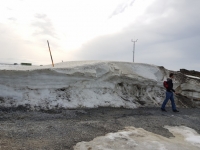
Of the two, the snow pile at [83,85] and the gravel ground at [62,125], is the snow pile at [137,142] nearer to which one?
the gravel ground at [62,125]

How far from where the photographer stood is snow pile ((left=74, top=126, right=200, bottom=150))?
5.05 m

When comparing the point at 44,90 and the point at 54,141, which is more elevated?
the point at 44,90

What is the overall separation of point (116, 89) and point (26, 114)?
4.91 meters

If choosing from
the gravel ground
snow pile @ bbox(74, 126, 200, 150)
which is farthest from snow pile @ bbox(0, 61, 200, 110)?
snow pile @ bbox(74, 126, 200, 150)

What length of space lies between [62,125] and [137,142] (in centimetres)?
212

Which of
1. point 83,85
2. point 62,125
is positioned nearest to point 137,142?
point 62,125

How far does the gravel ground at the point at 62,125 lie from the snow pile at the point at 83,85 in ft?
2.21

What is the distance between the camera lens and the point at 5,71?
323 inches

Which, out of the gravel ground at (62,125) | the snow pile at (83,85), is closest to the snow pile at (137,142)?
the gravel ground at (62,125)

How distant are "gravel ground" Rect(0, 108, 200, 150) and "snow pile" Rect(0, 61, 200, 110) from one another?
675 mm

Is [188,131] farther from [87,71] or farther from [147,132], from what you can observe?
[87,71]

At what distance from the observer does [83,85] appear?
9.97m

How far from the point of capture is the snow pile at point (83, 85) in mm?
8312

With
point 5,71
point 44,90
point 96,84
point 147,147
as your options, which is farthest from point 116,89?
point 147,147
